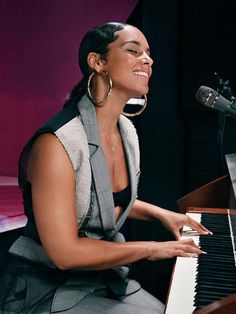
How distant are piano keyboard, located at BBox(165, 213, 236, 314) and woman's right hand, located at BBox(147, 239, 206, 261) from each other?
43mm

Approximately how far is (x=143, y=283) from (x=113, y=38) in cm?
238

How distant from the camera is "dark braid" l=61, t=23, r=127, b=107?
5.55 feet

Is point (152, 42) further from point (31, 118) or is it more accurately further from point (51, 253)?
point (51, 253)

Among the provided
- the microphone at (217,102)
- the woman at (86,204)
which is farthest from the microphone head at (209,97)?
the woman at (86,204)

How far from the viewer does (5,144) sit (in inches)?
132

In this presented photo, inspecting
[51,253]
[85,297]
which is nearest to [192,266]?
[85,297]

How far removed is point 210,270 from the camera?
1.51 metres

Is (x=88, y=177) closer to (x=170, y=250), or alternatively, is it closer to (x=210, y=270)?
(x=170, y=250)

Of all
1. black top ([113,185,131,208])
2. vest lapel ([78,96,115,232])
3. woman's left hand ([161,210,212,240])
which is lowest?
woman's left hand ([161,210,212,240])

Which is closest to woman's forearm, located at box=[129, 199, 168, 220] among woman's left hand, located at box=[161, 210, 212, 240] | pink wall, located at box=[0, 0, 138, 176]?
woman's left hand, located at box=[161, 210, 212, 240]

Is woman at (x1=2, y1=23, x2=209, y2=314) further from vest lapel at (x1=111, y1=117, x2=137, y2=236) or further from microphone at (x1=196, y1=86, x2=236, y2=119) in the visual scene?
microphone at (x1=196, y1=86, x2=236, y2=119)

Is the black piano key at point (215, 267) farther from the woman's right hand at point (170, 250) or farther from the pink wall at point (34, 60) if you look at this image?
the pink wall at point (34, 60)

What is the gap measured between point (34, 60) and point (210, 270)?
87.3 inches

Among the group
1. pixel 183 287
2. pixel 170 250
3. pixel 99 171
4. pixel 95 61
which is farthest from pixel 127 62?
pixel 183 287
